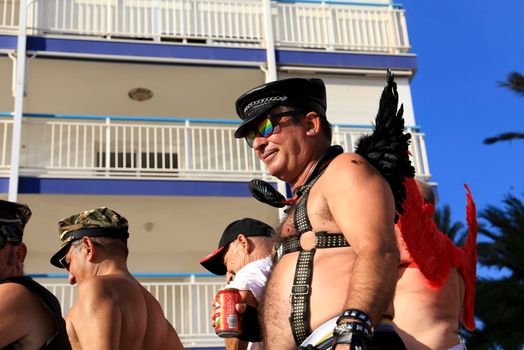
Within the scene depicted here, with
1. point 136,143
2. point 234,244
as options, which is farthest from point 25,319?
point 136,143

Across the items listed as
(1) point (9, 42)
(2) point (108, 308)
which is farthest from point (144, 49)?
(2) point (108, 308)

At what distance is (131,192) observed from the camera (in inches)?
496

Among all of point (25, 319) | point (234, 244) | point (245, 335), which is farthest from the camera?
point (234, 244)

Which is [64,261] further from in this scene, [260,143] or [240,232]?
[260,143]

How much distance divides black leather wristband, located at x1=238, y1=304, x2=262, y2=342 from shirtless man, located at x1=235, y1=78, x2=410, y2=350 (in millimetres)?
414

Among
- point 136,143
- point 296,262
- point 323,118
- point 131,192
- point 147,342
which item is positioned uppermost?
point 136,143

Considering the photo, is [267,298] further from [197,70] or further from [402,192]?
[197,70]

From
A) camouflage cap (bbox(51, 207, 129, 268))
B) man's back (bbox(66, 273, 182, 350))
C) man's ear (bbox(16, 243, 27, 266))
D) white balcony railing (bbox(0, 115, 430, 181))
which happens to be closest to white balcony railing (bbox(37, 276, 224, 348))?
white balcony railing (bbox(0, 115, 430, 181))

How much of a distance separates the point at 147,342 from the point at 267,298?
1.38 metres

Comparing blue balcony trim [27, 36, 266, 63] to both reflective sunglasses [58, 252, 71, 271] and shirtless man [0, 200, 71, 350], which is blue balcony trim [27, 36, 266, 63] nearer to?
reflective sunglasses [58, 252, 71, 271]

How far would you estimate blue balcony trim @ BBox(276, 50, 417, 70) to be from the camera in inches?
571

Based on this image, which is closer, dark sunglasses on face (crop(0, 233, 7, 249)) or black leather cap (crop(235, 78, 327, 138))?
black leather cap (crop(235, 78, 327, 138))

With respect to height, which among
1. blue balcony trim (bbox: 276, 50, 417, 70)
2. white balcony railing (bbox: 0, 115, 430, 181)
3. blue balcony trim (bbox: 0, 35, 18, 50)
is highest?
blue balcony trim (bbox: 0, 35, 18, 50)

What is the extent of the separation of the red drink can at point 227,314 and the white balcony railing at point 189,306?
8147 millimetres
